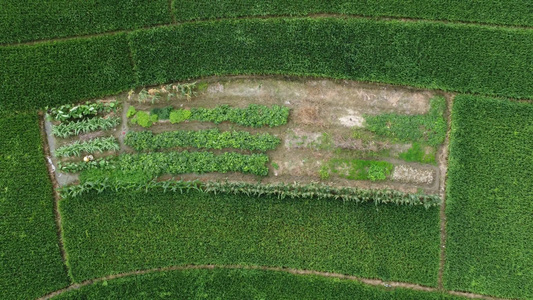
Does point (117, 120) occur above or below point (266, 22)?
below

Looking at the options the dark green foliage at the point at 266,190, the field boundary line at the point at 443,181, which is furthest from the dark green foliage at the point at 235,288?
the dark green foliage at the point at 266,190

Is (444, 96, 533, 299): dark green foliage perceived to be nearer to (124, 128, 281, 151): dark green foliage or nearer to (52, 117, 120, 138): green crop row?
(124, 128, 281, 151): dark green foliage

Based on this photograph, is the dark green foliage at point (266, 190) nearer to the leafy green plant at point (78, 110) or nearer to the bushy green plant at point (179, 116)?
the leafy green plant at point (78, 110)

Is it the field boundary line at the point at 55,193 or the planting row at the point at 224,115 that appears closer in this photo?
the field boundary line at the point at 55,193

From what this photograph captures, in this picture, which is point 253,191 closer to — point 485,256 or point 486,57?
point 485,256

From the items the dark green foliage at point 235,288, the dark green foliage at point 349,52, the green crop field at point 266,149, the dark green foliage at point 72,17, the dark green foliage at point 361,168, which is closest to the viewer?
the dark green foliage at point 235,288

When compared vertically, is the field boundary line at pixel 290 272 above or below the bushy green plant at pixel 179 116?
below

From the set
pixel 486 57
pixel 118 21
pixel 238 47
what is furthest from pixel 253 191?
pixel 486 57

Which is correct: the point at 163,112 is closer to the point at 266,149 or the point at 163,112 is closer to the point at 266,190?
the point at 266,149
